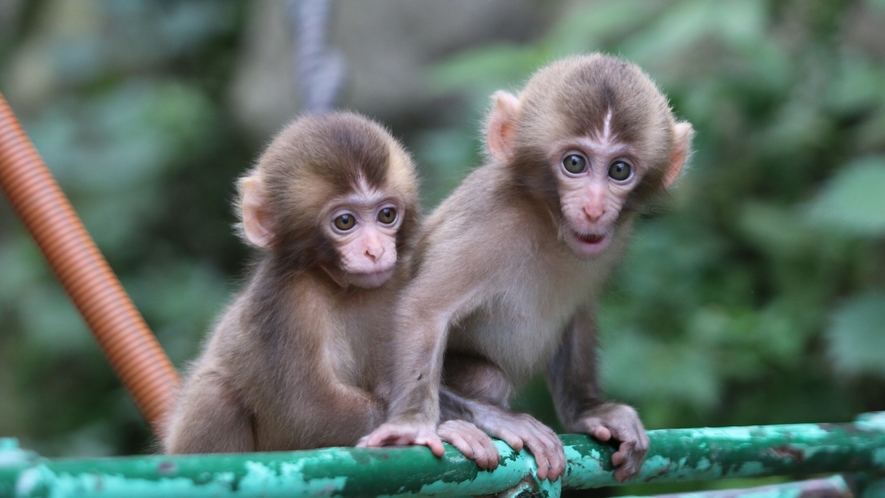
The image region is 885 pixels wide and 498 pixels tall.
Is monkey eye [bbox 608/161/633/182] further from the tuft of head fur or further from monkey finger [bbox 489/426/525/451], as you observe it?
monkey finger [bbox 489/426/525/451]

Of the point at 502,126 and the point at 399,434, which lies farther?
the point at 502,126

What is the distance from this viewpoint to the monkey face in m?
3.39

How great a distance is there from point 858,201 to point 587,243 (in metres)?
2.75

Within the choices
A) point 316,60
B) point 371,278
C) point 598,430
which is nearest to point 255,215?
point 371,278

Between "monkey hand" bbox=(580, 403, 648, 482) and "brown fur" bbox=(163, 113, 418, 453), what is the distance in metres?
0.74

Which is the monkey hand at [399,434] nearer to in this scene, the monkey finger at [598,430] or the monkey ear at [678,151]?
the monkey finger at [598,430]

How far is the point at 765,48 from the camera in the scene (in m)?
6.84

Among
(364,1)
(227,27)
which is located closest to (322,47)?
(364,1)

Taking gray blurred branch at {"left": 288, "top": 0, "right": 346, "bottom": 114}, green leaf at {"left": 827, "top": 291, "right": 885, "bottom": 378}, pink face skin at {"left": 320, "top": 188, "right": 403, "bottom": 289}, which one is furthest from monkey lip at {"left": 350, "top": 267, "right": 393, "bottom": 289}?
green leaf at {"left": 827, "top": 291, "right": 885, "bottom": 378}

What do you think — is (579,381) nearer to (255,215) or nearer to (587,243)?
(587,243)

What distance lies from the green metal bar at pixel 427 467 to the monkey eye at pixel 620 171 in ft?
3.29

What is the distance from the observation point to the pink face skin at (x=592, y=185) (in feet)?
11.1

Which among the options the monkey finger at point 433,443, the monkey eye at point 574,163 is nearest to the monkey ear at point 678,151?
the monkey eye at point 574,163

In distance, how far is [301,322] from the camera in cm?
331
